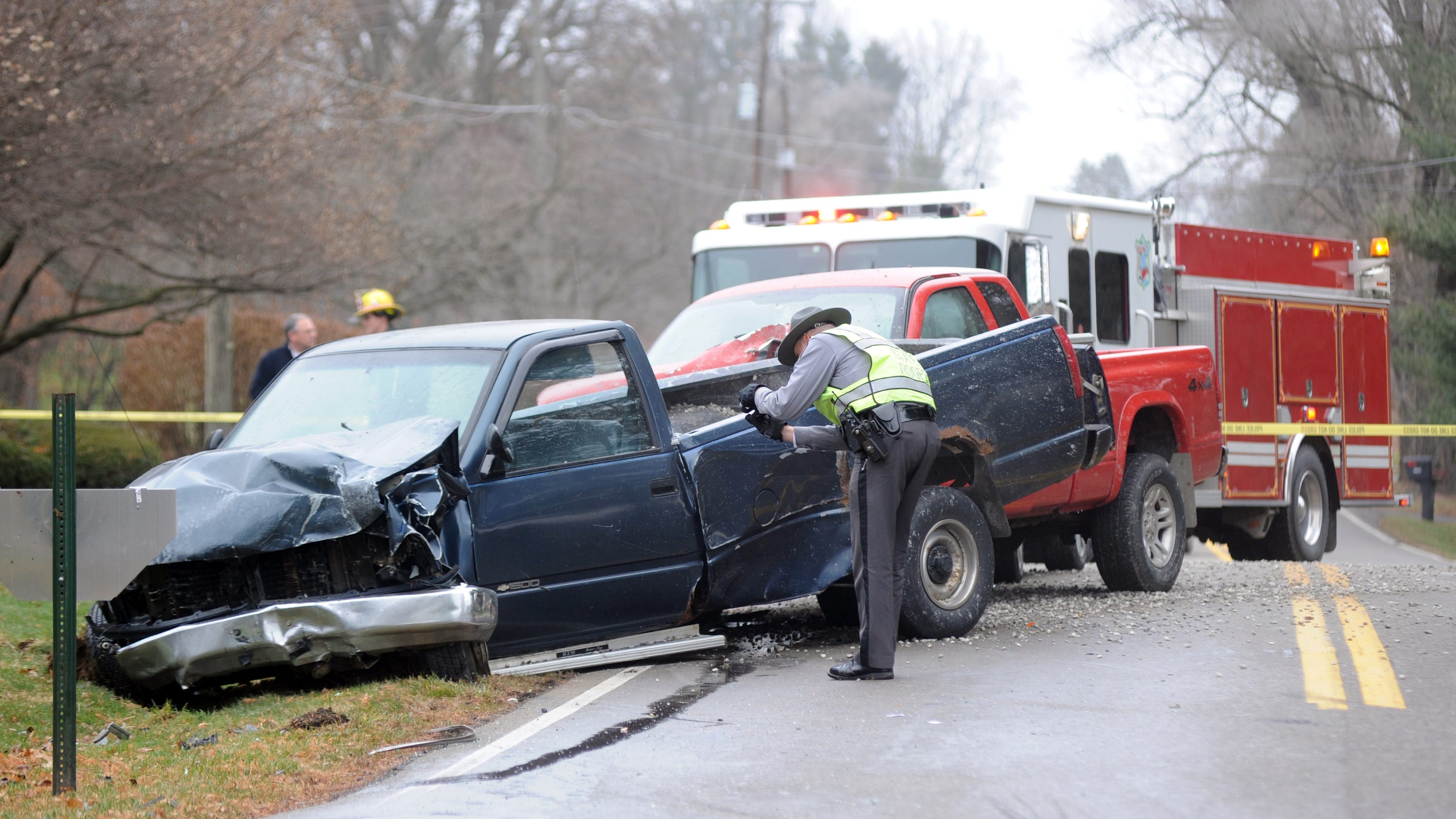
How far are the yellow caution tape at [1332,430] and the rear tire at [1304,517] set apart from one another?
9.0 inches

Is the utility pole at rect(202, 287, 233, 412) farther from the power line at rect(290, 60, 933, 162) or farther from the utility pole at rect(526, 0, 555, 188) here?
the utility pole at rect(526, 0, 555, 188)

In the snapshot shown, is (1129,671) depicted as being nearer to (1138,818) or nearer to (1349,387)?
(1138,818)

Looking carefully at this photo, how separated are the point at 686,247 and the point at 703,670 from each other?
35.6m

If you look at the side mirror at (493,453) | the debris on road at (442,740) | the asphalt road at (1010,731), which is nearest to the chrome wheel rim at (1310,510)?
the asphalt road at (1010,731)

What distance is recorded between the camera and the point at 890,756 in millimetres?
5660

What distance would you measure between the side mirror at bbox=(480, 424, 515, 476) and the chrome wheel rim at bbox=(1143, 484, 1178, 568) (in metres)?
4.81

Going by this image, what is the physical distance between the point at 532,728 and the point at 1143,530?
17.0 feet

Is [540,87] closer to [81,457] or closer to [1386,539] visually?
[81,457]

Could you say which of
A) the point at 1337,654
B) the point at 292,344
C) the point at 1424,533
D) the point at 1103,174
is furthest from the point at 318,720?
the point at 1103,174

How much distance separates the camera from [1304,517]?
1489 centimetres

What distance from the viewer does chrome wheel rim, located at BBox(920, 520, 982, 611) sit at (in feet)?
27.1

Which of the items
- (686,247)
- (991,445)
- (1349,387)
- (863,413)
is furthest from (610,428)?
(686,247)

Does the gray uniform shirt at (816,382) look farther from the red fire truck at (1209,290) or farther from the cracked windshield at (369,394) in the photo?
the red fire truck at (1209,290)

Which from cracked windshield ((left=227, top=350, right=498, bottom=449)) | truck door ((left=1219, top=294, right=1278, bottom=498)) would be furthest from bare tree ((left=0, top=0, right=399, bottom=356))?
truck door ((left=1219, top=294, right=1278, bottom=498))
